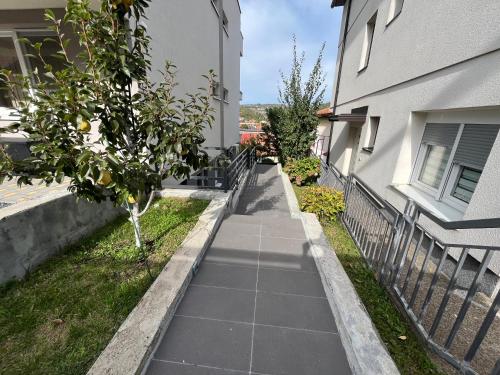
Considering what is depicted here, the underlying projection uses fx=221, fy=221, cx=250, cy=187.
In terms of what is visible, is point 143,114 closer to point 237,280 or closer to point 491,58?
point 237,280

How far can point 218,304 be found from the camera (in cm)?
213

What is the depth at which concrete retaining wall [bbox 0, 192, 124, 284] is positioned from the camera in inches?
81.6

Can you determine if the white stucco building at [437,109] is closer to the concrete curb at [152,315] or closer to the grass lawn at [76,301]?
the concrete curb at [152,315]

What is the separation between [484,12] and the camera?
269 cm

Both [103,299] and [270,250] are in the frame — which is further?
[270,250]

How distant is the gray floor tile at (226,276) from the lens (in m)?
2.40

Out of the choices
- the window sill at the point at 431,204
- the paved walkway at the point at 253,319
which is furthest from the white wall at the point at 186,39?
the window sill at the point at 431,204

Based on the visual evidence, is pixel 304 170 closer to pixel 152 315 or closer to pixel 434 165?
pixel 434 165

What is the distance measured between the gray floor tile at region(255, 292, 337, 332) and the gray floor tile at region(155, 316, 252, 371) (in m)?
0.23

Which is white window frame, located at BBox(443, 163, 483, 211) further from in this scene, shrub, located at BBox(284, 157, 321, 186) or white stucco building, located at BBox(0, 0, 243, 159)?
shrub, located at BBox(284, 157, 321, 186)

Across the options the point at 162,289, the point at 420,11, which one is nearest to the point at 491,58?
the point at 420,11

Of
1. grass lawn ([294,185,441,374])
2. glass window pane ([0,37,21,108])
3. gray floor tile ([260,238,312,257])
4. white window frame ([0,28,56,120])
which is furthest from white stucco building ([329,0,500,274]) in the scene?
glass window pane ([0,37,21,108])

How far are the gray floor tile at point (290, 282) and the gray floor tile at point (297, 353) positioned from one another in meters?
0.48

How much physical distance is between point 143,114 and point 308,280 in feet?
8.03
